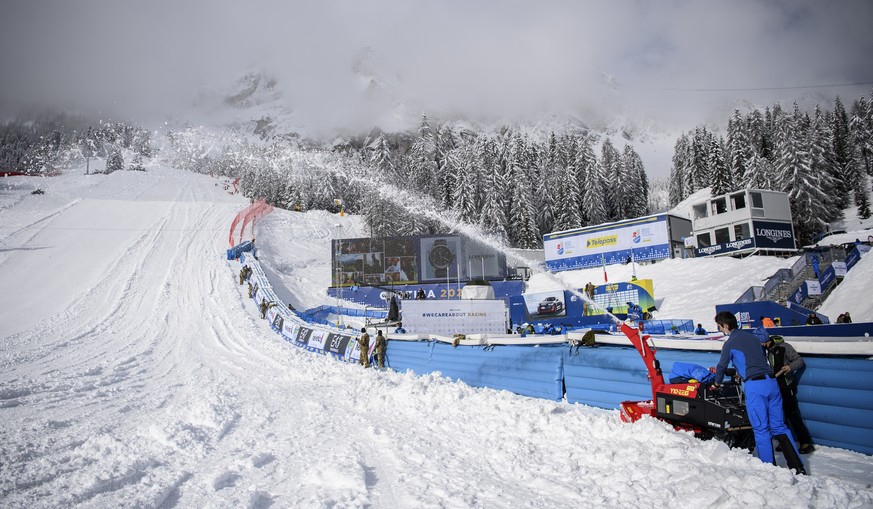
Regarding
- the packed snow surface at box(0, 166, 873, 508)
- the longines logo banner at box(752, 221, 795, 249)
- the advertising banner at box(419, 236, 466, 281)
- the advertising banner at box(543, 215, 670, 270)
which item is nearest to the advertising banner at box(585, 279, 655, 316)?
the advertising banner at box(543, 215, 670, 270)

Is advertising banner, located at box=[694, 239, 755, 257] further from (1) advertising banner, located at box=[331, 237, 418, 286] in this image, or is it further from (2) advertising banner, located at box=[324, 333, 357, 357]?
(2) advertising banner, located at box=[324, 333, 357, 357]

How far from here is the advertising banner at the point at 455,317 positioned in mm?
14773

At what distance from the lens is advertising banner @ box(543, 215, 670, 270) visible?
38.5 m

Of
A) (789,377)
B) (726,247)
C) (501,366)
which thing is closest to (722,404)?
(789,377)

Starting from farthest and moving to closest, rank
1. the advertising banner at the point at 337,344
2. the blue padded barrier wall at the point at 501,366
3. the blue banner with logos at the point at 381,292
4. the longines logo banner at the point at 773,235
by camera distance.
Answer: the longines logo banner at the point at 773,235 < the blue banner with logos at the point at 381,292 < the advertising banner at the point at 337,344 < the blue padded barrier wall at the point at 501,366

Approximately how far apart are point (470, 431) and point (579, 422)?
5.06 feet

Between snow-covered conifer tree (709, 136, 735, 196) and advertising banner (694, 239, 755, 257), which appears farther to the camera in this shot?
snow-covered conifer tree (709, 136, 735, 196)

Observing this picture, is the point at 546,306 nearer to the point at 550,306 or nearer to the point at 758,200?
the point at 550,306

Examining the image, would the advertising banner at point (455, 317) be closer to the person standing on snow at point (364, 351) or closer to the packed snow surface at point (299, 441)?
the person standing on snow at point (364, 351)

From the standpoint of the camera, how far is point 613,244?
1575 inches

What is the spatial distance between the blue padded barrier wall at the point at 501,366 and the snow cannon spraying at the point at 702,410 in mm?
2633

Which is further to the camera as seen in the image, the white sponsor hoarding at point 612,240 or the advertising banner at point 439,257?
the white sponsor hoarding at point 612,240

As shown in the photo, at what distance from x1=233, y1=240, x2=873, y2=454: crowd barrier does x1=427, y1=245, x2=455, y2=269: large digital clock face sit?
21.3 metres

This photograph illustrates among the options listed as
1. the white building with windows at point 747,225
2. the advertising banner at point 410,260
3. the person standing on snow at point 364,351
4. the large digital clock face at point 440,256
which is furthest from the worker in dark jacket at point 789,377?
the white building with windows at point 747,225
